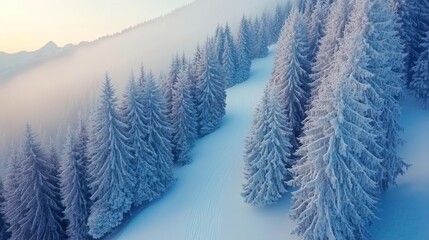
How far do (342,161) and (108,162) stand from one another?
21.3 meters

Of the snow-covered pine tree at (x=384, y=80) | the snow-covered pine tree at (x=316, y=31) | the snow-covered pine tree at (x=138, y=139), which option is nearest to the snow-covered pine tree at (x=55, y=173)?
the snow-covered pine tree at (x=138, y=139)

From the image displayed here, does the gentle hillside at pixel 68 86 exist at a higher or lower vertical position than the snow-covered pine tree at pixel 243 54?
lower

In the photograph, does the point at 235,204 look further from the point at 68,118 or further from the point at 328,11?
the point at 68,118

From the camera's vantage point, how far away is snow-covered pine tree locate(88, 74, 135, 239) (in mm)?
31484

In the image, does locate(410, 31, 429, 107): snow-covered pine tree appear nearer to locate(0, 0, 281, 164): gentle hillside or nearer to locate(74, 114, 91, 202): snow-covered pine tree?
locate(74, 114, 91, 202): snow-covered pine tree

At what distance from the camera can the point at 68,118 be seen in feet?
389

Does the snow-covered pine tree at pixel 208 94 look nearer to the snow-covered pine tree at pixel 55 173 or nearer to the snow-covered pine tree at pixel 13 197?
the snow-covered pine tree at pixel 55 173

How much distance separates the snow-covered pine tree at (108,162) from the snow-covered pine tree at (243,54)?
40830 mm

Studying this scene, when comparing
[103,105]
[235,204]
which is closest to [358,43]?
[235,204]

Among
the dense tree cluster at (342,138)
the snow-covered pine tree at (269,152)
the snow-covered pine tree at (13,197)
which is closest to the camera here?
the dense tree cluster at (342,138)

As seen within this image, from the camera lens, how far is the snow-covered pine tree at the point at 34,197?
104ft

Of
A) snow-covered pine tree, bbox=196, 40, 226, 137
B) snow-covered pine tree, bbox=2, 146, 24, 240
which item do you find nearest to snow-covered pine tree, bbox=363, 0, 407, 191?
snow-covered pine tree, bbox=196, 40, 226, 137

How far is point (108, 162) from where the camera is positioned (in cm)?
3161

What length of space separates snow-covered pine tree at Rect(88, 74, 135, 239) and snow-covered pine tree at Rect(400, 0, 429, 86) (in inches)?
1168
